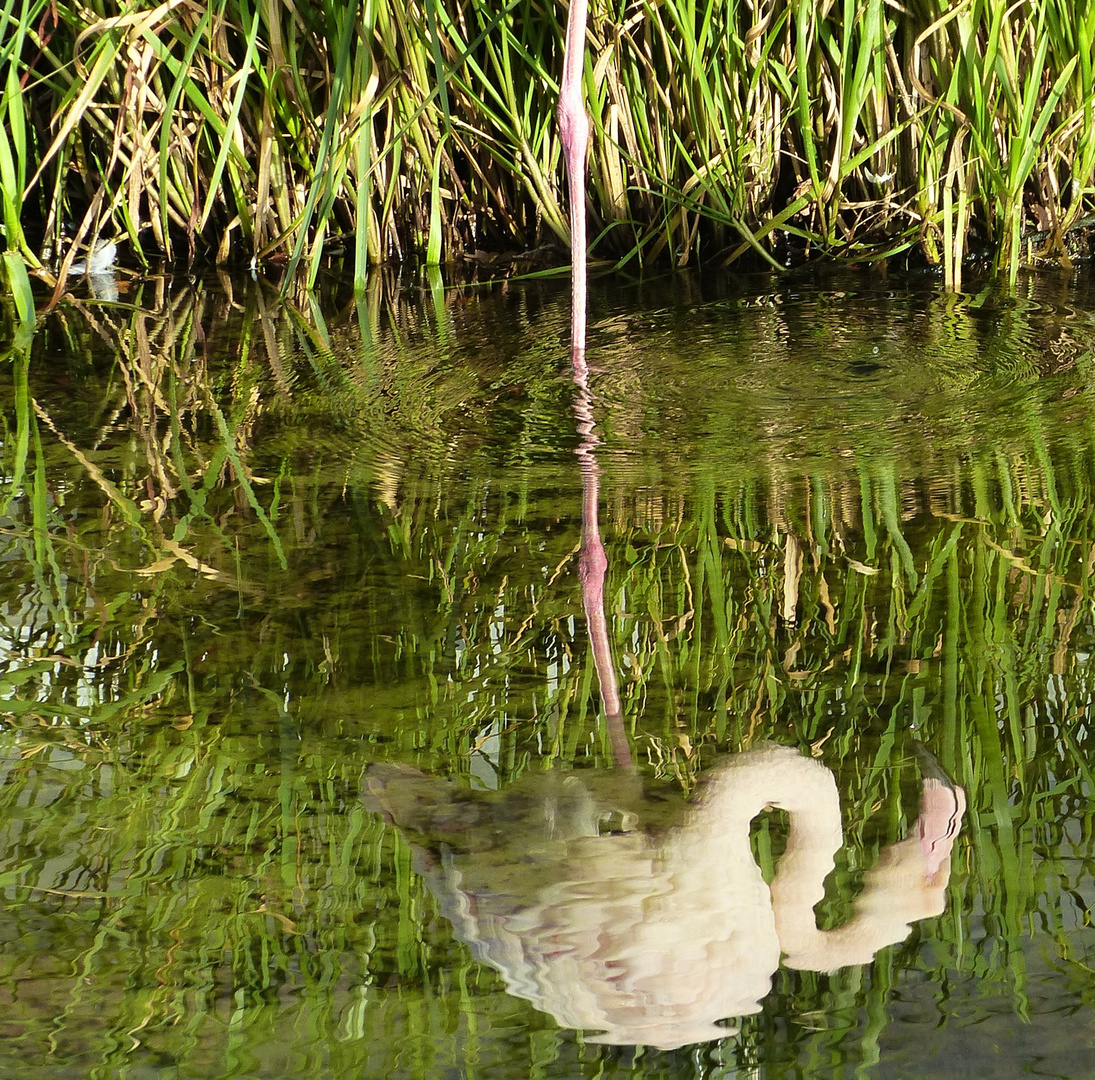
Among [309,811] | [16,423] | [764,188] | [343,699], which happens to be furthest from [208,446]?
[764,188]

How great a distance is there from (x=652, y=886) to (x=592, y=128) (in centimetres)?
203

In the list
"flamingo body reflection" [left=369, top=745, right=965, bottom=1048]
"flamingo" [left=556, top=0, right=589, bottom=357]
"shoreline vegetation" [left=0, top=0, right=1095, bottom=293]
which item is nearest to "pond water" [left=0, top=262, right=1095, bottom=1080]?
"flamingo body reflection" [left=369, top=745, right=965, bottom=1048]

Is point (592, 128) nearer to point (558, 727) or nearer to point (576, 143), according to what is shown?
point (576, 143)

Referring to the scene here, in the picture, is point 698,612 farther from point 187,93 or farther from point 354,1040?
point 187,93

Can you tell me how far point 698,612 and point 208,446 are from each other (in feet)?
2.81

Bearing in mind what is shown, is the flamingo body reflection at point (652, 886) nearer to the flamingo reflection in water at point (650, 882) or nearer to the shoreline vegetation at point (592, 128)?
the flamingo reflection in water at point (650, 882)

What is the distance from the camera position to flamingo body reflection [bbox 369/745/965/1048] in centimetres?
92

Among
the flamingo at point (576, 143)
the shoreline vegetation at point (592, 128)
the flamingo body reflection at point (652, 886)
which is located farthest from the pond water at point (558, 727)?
the shoreline vegetation at point (592, 128)

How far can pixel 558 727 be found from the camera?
A: 118cm

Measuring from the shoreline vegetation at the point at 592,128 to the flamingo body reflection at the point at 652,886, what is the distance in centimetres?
147

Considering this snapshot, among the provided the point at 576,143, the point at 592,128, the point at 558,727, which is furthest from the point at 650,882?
the point at 592,128

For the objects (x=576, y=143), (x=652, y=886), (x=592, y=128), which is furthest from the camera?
(x=592, y=128)

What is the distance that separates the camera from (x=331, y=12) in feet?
8.27

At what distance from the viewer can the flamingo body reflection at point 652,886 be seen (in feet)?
3.02
